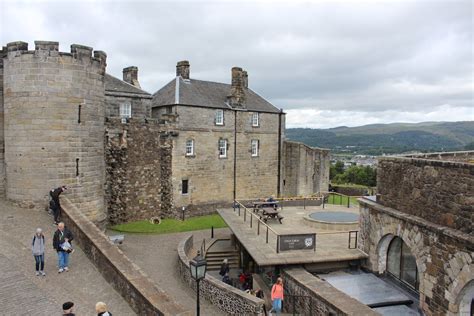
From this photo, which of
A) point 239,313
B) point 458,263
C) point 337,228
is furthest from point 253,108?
point 458,263

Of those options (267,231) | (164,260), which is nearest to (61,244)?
(267,231)

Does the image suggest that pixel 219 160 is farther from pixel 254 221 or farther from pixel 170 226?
pixel 254 221

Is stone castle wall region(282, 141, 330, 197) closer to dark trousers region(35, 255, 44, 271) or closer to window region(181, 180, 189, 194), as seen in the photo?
window region(181, 180, 189, 194)

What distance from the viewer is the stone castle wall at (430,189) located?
9812 mm

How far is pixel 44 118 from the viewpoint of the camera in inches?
617

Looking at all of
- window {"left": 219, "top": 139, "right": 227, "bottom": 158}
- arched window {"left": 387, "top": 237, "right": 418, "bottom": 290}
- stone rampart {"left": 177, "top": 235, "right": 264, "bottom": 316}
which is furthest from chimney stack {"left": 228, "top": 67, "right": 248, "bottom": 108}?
arched window {"left": 387, "top": 237, "right": 418, "bottom": 290}

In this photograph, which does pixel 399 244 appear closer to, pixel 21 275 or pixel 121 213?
pixel 21 275

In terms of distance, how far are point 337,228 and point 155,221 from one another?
41.2ft

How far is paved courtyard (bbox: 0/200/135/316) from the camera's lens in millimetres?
8805

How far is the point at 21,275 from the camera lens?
10.1 m

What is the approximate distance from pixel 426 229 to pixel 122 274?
8.63 metres

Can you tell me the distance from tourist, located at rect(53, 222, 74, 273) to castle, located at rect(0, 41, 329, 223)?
6083 millimetres

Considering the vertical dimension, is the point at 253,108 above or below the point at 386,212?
above

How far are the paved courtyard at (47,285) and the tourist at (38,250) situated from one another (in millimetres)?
234
